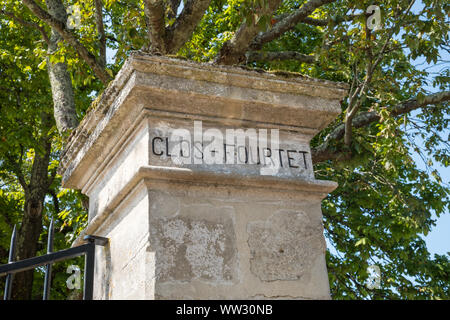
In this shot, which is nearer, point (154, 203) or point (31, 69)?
point (154, 203)

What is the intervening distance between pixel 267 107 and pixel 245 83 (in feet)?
0.49

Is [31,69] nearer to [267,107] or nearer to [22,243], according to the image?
[22,243]

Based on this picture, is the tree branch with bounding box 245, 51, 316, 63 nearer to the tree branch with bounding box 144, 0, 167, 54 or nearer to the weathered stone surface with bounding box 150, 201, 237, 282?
the tree branch with bounding box 144, 0, 167, 54

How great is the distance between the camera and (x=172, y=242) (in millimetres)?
2082

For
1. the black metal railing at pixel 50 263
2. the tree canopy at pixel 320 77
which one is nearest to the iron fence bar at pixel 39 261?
the black metal railing at pixel 50 263

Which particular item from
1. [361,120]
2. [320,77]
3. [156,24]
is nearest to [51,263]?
[156,24]

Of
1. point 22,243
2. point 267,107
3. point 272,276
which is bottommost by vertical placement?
point 272,276

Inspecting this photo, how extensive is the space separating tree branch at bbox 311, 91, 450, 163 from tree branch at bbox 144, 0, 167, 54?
301cm

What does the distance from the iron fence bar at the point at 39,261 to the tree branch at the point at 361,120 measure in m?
5.79

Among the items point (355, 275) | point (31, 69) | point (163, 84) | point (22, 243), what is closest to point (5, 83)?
point (31, 69)

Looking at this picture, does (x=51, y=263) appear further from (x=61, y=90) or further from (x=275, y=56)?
(x=275, y=56)

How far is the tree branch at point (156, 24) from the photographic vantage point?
538cm

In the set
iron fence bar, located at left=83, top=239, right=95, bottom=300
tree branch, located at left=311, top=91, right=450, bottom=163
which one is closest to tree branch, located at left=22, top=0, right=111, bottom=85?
tree branch, located at left=311, top=91, right=450, bottom=163
